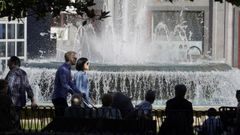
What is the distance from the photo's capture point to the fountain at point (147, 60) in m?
17.9

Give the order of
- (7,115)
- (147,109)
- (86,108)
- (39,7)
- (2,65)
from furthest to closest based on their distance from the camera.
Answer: (2,65), (86,108), (147,109), (7,115), (39,7)

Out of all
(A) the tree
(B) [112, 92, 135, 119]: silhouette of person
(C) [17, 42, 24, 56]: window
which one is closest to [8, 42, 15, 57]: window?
(C) [17, 42, 24, 56]: window

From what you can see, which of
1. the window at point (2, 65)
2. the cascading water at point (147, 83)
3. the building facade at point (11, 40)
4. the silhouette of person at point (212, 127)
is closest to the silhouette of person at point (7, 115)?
the silhouette of person at point (212, 127)

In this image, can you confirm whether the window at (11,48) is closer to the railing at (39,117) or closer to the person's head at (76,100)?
the railing at (39,117)

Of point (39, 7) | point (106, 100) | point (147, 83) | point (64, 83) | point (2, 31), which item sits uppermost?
point (2, 31)

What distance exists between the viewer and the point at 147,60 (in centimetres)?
2653

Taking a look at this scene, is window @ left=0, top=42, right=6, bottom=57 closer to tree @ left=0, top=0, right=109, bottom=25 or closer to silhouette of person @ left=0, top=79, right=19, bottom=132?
silhouette of person @ left=0, top=79, right=19, bottom=132

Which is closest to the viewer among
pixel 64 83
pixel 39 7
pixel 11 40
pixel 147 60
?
pixel 39 7

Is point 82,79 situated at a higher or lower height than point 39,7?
lower

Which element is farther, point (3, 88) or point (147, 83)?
point (147, 83)

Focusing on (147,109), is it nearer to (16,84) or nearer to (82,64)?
(82,64)

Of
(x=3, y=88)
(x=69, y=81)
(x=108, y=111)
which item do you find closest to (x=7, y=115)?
→ (x=3, y=88)

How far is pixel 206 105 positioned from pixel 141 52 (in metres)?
11.1

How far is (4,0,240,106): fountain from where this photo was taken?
58.7ft
